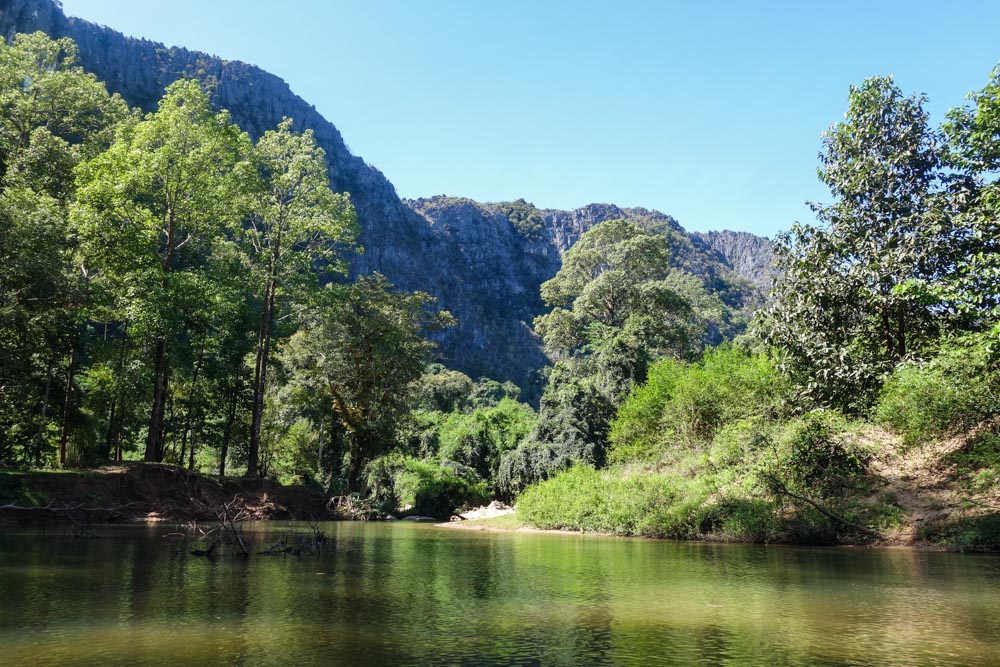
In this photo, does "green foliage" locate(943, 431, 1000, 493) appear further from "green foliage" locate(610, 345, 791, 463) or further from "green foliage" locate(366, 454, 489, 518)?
"green foliage" locate(366, 454, 489, 518)

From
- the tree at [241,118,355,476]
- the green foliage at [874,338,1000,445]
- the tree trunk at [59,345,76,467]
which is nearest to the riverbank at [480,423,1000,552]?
the green foliage at [874,338,1000,445]

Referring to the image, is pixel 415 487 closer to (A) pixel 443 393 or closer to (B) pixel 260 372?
(B) pixel 260 372

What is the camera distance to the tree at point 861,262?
2017 centimetres

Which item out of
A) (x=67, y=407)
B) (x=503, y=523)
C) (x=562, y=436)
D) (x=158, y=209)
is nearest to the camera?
(x=67, y=407)

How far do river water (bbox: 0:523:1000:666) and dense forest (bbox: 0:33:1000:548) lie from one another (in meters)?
6.19

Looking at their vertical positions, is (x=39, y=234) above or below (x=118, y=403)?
above

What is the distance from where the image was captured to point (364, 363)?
137 feet

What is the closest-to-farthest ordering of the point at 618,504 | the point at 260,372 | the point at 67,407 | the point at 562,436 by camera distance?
the point at 618,504, the point at 67,407, the point at 260,372, the point at 562,436

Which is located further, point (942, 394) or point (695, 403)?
point (695, 403)

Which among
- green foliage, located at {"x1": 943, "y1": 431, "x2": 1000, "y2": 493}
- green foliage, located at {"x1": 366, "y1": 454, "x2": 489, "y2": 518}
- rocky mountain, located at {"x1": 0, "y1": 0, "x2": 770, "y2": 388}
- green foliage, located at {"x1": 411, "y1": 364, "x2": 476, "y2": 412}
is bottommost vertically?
green foliage, located at {"x1": 366, "y1": 454, "x2": 489, "y2": 518}

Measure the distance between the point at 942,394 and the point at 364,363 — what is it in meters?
31.6

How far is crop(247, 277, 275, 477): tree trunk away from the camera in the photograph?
33.8 m

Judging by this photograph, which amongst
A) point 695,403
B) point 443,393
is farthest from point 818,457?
point 443,393

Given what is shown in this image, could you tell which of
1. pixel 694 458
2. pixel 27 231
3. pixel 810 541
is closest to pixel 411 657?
pixel 810 541
